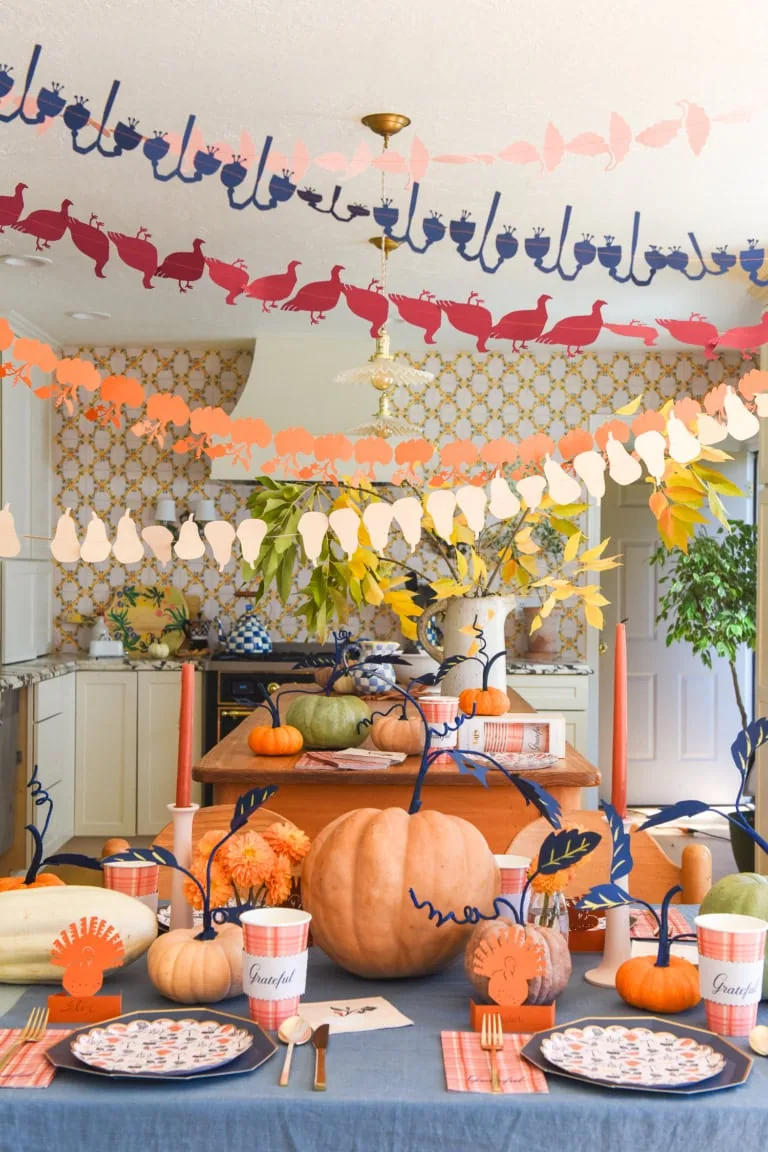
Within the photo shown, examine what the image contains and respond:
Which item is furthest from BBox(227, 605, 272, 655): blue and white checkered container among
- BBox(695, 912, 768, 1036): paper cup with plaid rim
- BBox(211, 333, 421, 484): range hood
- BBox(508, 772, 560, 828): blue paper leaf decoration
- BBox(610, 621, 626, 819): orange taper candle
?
BBox(695, 912, 768, 1036): paper cup with plaid rim

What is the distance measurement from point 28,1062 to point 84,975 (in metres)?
0.13

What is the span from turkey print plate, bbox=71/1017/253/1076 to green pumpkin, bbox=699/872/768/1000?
0.56m

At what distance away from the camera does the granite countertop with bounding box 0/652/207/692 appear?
5379mm

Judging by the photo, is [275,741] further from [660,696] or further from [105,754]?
[660,696]

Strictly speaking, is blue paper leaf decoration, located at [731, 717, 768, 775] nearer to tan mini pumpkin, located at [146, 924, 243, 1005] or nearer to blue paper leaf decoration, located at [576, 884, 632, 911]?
blue paper leaf decoration, located at [576, 884, 632, 911]

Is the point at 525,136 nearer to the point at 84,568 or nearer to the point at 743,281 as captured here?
the point at 743,281

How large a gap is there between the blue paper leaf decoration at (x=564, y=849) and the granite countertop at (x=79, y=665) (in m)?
4.26

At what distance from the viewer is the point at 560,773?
9.12 ft

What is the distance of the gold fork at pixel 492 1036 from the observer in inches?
47.8

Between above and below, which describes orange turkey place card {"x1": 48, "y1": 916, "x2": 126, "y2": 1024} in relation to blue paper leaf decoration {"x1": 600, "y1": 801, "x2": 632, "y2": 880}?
below

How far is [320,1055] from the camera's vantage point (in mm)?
1172

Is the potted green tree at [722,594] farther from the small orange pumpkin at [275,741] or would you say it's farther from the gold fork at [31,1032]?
the gold fork at [31,1032]

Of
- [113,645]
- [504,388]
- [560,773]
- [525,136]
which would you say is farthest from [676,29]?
[113,645]

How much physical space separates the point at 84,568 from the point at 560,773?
168 inches
